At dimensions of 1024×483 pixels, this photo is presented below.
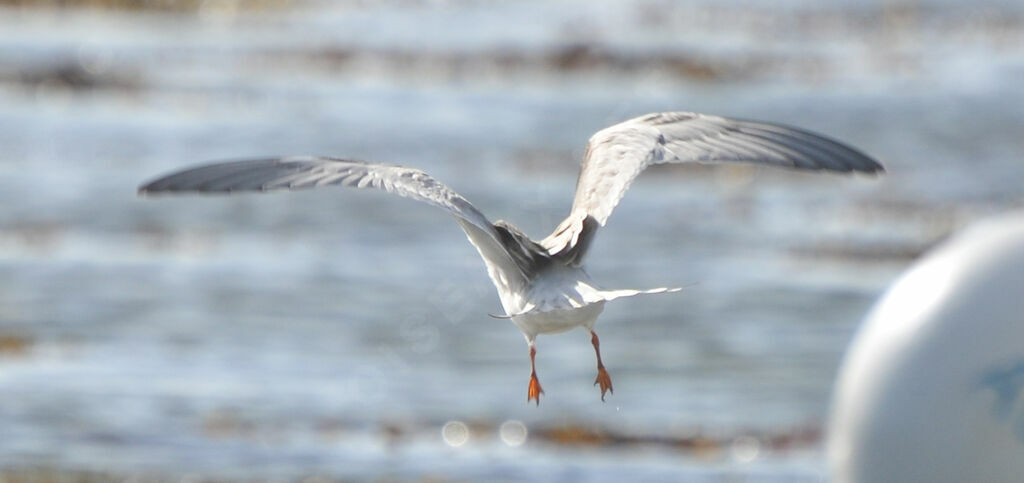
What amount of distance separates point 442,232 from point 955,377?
48.3 ft

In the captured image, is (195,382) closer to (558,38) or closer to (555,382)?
(555,382)

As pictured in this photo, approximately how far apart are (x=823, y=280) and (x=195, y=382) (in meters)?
7.04

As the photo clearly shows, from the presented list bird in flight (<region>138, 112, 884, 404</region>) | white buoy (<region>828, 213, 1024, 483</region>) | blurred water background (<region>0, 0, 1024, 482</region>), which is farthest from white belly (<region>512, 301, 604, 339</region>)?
blurred water background (<region>0, 0, 1024, 482</region>)

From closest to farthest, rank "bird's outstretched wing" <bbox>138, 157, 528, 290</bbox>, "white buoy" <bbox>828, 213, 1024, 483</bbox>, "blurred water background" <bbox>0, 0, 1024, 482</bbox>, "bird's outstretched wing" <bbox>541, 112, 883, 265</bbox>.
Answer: "bird's outstretched wing" <bbox>138, 157, 528, 290</bbox> < "bird's outstretched wing" <bbox>541, 112, 883, 265</bbox> < "white buoy" <bbox>828, 213, 1024, 483</bbox> < "blurred water background" <bbox>0, 0, 1024, 482</bbox>

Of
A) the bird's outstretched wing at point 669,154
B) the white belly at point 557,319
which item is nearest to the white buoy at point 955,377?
the bird's outstretched wing at point 669,154

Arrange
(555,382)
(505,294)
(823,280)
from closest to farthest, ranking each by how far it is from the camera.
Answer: (505,294) → (555,382) → (823,280)

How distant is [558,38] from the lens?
3600 centimetres

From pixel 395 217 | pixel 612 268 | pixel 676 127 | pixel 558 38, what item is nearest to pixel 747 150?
pixel 676 127

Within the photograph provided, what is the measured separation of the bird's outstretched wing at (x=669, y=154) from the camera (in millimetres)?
7035

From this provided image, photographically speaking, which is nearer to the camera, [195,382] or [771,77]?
[195,382]

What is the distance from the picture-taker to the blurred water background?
15.4m

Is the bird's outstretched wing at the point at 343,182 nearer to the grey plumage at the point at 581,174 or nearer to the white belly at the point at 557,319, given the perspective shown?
the grey plumage at the point at 581,174

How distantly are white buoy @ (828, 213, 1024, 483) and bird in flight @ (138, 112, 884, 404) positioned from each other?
1.09 m

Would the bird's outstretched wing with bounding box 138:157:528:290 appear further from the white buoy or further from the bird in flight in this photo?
the white buoy
